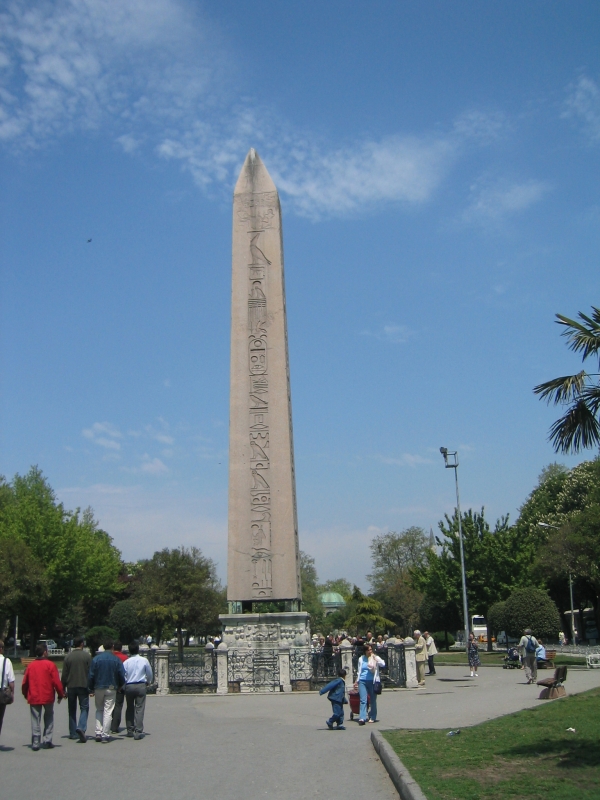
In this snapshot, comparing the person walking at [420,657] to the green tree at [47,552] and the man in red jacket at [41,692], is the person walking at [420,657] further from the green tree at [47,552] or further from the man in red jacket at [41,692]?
the green tree at [47,552]

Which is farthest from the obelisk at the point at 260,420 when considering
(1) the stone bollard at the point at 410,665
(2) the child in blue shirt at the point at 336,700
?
(2) the child in blue shirt at the point at 336,700

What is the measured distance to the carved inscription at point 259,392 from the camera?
20250mm

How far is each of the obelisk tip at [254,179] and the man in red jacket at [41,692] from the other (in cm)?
1587

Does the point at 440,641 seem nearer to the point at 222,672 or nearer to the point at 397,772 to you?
the point at 222,672

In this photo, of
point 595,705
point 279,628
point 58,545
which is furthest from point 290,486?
point 58,545

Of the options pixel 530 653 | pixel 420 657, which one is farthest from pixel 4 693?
pixel 530 653

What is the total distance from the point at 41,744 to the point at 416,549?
190 feet

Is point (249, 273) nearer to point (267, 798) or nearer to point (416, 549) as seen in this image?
point (267, 798)

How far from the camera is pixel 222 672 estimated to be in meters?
19.5

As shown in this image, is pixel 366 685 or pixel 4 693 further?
pixel 366 685

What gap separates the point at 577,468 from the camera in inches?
2062

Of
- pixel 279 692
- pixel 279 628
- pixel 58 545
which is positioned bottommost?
pixel 279 692

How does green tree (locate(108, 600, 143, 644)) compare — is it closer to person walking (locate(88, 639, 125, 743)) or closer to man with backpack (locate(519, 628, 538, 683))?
man with backpack (locate(519, 628, 538, 683))

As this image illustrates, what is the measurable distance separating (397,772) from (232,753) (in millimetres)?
3060
